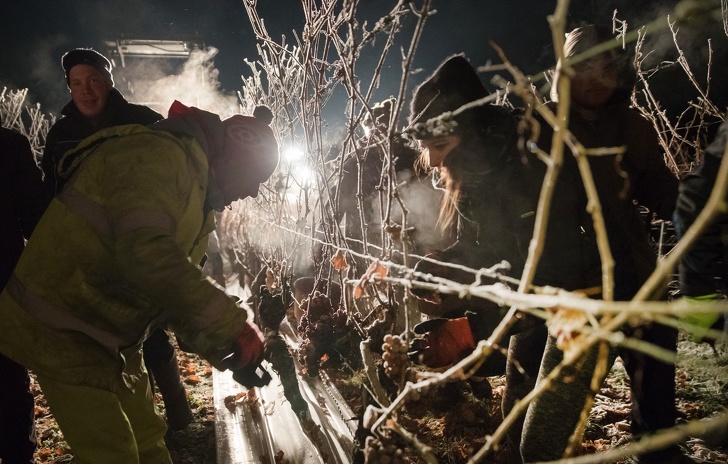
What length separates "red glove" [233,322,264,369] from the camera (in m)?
1.81

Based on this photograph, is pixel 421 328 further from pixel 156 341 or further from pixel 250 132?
pixel 156 341

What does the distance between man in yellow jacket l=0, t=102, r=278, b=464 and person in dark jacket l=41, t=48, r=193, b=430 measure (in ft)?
4.25

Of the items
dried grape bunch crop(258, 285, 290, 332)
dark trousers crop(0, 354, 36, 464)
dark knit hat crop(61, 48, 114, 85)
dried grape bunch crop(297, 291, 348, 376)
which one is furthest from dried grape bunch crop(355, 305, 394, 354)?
dark knit hat crop(61, 48, 114, 85)

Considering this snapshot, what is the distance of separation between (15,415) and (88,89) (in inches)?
92.3

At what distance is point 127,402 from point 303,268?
4.54 meters

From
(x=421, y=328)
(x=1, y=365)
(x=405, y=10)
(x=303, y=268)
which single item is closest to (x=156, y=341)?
(x=1, y=365)

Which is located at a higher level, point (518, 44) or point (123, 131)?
point (518, 44)

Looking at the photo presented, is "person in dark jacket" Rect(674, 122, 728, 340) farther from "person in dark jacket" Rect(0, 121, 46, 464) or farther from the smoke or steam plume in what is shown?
the smoke or steam plume

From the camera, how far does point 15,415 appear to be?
2.56 meters

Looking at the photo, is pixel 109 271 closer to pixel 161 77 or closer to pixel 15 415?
pixel 15 415

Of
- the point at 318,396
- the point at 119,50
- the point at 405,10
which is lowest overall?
the point at 318,396

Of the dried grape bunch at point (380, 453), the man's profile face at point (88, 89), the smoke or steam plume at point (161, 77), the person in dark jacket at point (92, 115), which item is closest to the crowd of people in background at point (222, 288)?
the dried grape bunch at point (380, 453)

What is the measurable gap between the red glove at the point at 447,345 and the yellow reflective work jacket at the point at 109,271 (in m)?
0.95

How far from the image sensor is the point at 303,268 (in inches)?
259
